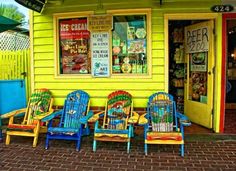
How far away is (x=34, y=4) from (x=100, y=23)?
3.97ft

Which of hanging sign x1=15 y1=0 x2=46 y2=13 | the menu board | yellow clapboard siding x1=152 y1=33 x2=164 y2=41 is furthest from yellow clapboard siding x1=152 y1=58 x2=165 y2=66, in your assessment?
hanging sign x1=15 y1=0 x2=46 y2=13

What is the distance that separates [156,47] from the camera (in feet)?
16.7

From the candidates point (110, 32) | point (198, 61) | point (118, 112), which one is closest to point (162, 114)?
point (118, 112)

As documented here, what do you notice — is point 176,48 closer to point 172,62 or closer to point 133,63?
point 172,62

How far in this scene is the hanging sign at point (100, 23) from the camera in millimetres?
5188

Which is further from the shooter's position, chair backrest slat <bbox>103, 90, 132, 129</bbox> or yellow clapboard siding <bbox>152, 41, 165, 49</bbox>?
yellow clapboard siding <bbox>152, 41, 165, 49</bbox>

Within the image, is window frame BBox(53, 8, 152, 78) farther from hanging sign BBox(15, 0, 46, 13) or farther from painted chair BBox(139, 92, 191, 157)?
painted chair BBox(139, 92, 191, 157)

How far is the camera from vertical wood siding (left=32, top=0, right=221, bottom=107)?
5.05 m

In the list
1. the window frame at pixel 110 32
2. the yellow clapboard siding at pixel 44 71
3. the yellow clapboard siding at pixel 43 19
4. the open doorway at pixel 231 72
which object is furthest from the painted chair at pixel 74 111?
the open doorway at pixel 231 72

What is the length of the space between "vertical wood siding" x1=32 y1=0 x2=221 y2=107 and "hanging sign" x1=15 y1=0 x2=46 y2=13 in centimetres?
39

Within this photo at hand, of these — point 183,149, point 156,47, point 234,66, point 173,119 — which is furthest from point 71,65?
point 234,66

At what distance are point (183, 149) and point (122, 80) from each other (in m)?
1.70

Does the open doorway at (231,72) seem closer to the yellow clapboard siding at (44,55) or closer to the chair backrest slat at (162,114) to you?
the chair backrest slat at (162,114)

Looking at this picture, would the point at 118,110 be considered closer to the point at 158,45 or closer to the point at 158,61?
the point at 158,61
